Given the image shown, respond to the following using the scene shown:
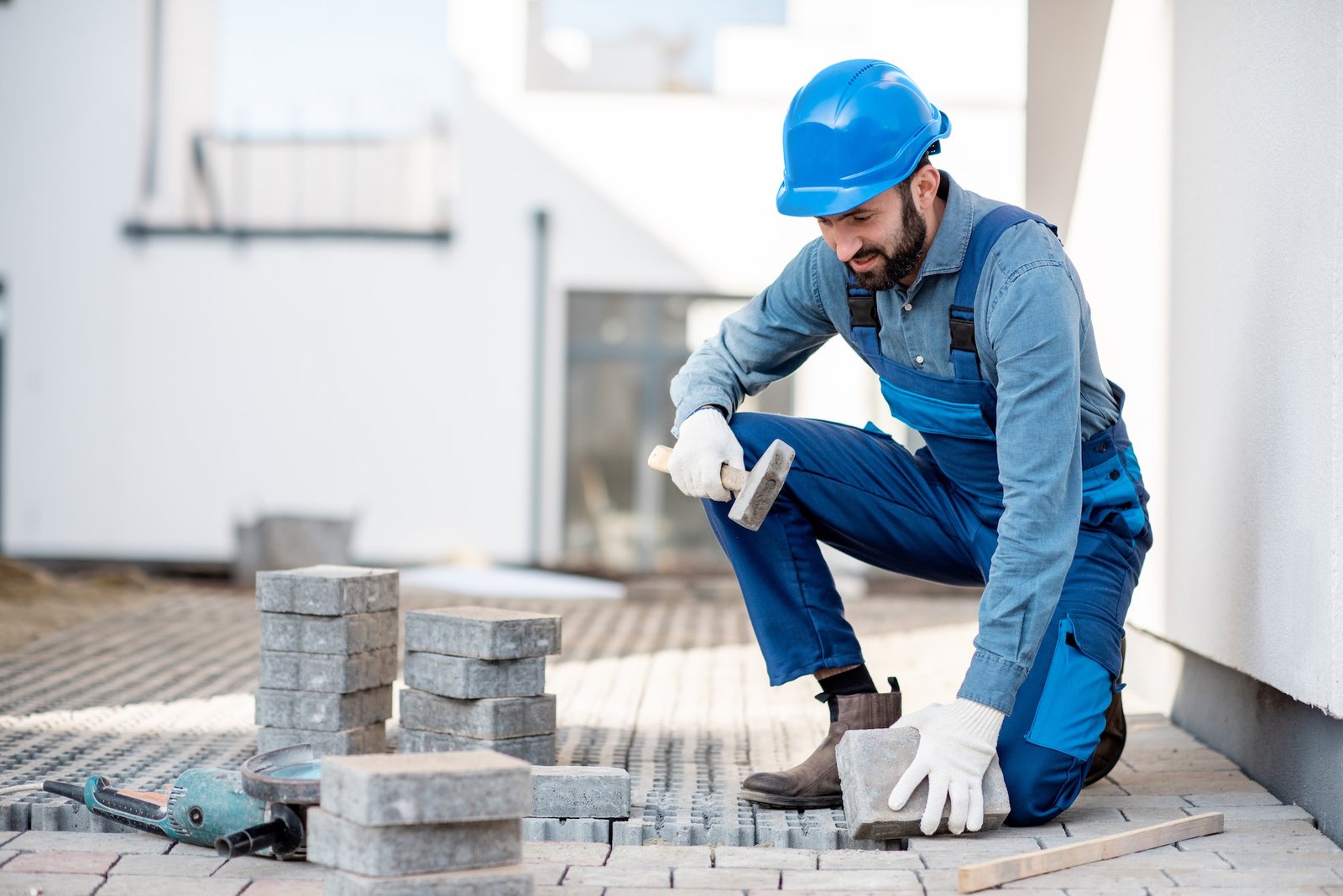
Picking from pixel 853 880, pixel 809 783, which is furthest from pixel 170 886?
pixel 809 783

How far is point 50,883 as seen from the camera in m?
2.46

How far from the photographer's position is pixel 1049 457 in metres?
2.74

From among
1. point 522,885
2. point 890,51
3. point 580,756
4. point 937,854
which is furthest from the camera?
point 890,51

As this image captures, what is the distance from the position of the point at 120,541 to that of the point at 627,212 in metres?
4.63

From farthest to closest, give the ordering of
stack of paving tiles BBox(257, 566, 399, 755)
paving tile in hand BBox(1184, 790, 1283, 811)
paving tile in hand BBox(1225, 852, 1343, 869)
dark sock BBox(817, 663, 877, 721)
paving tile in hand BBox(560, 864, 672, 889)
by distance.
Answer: stack of paving tiles BBox(257, 566, 399, 755), dark sock BBox(817, 663, 877, 721), paving tile in hand BBox(1184, 790, 1283, 811), paving tile in hand BBox(1225, 852, 1343, 869), paving tile in hand BBox(560, 864, 672, 889)

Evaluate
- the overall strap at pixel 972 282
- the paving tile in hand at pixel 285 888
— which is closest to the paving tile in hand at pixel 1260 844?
the overall strap at pixel 972 282

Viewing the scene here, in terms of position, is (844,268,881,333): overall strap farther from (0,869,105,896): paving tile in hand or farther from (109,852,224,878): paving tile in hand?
(0,869,105,896): paving tile in hand

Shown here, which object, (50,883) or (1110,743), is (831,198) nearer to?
(1110,743)

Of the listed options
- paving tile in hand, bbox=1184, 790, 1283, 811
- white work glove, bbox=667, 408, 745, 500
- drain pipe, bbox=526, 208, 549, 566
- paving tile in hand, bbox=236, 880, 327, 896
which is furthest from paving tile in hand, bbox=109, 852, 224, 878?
drain pipe, bbox=526, 208, 549, 566

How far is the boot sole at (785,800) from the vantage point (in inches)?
120

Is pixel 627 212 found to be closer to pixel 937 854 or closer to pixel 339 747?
pixel 339 747

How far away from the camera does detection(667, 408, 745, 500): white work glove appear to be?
10.5ft

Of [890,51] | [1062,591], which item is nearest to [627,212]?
[890,51]

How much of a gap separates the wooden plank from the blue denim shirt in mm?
295
